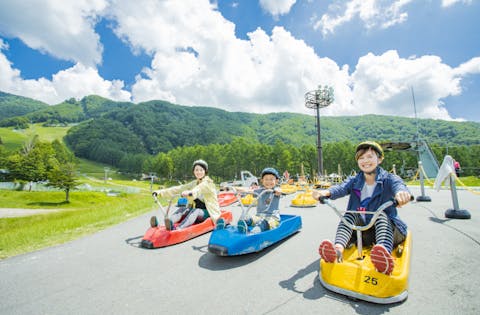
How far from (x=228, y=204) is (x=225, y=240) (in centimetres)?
921

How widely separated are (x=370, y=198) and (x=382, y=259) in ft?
3.82

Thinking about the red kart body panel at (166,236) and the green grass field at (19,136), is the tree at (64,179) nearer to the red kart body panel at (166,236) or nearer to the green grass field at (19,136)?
the red kart body panel at (166,236)

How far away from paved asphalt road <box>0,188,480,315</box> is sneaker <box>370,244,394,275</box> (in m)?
0.42

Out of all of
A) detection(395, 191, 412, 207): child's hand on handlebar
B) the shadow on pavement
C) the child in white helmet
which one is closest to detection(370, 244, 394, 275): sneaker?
the shadow on pavement

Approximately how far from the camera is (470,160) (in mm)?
65188

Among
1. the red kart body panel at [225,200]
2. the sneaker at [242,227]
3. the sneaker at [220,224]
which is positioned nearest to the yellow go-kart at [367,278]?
the sneaker at [242,227]

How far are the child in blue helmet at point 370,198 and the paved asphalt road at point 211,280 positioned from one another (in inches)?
24.9

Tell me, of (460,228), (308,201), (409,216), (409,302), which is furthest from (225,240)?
(308,201)

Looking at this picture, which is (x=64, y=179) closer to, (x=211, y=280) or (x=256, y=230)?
(x=256, y=230)

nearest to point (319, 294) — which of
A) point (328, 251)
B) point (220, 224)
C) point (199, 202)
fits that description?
point (328, 251)

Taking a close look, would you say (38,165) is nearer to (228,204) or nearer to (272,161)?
(272,161)

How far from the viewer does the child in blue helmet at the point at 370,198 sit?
10.2ft

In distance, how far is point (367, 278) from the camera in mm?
2709

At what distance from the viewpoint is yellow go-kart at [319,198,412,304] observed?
102 inches
